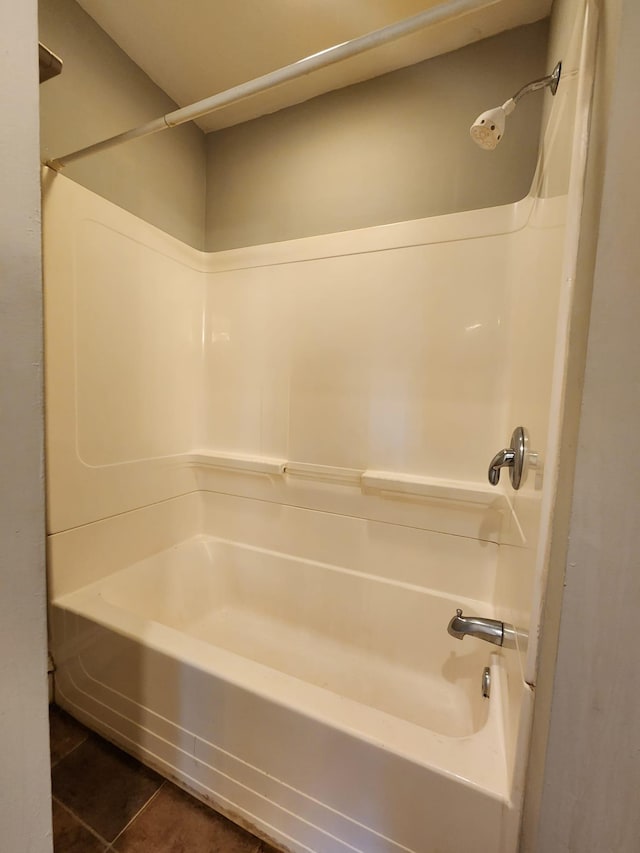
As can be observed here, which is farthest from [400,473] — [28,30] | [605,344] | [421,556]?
[28,30]

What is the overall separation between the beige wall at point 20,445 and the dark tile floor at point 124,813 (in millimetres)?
782

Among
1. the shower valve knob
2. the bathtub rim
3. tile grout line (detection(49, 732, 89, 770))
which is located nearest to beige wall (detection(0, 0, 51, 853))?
the bathtub rim

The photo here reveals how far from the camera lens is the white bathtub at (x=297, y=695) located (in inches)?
28.0

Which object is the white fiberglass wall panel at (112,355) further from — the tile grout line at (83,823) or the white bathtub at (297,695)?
the tile grout line at (83,823)

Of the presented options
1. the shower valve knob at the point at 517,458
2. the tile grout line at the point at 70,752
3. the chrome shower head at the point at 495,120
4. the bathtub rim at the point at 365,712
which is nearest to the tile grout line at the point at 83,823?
the tile grout line at the point at 70,752

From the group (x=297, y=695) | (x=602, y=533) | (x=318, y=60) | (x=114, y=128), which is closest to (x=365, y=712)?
(x=297, y=695)

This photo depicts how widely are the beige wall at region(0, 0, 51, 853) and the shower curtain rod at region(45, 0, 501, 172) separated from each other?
74 centimetres

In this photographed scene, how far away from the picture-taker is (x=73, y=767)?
1.07 metres

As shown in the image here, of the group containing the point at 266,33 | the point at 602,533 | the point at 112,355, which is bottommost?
the point at 602,533

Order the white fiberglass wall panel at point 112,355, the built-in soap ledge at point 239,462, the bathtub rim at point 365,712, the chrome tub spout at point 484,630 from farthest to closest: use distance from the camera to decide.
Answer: the built-in soap ledge at point 239,462, the white fiberglass wall panel at point 112,355, the chrome tub spout at point 484,630, the bathtub rim at point 365,712

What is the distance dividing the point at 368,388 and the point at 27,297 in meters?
1.21

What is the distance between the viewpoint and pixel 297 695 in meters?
0.82

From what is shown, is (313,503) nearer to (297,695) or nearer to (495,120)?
(297,695)

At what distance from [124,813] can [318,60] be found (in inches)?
81.5
